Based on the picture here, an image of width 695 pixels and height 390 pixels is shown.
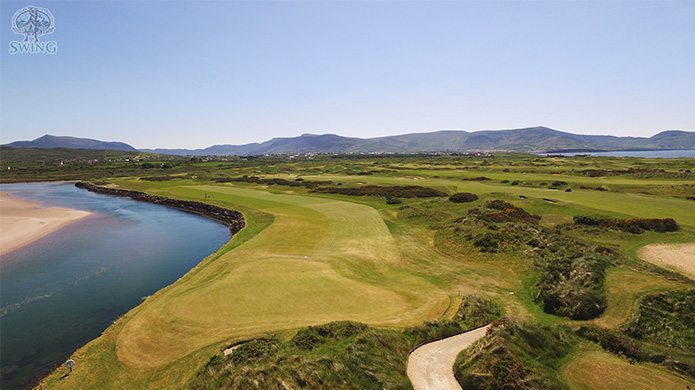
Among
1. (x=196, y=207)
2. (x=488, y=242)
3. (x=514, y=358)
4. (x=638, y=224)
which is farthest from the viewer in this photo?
(x=196, y=207)

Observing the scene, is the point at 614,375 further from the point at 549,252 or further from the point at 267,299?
the point at 267,299

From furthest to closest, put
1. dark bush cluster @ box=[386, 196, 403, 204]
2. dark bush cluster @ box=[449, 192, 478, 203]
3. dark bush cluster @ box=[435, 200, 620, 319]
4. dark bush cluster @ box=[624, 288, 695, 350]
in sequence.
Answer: dark bush cluster @ box=[386, 196, 403, 204], dark bush cluster @ box=[449, 192, 478, 203], dark bush cluster @ box=[435, 200, 620, 319], dark bush cluster @ box=[624, 288, 695, 350]

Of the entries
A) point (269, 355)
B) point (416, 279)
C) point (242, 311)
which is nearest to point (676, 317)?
point (416, 279)

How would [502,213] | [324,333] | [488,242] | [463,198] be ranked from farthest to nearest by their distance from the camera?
[463,198], [502,213], [488,242], [324,333]

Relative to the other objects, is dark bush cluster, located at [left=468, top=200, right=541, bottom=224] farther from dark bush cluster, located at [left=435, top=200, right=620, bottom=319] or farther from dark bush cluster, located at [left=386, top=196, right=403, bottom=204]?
dark bush cluster, located at [left=386, top=196, right=403, bottom=204]

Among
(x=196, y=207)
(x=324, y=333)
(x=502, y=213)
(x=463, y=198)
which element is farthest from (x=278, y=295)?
(x=196, y=207)

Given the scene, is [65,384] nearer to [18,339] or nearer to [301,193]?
[18,339]

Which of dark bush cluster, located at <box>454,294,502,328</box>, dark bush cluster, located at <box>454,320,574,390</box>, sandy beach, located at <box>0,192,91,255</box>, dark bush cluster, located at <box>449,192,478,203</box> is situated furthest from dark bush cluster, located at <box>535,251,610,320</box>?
sandy beach, located at <box>0,192,91,255</box>

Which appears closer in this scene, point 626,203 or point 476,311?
point 476,311
